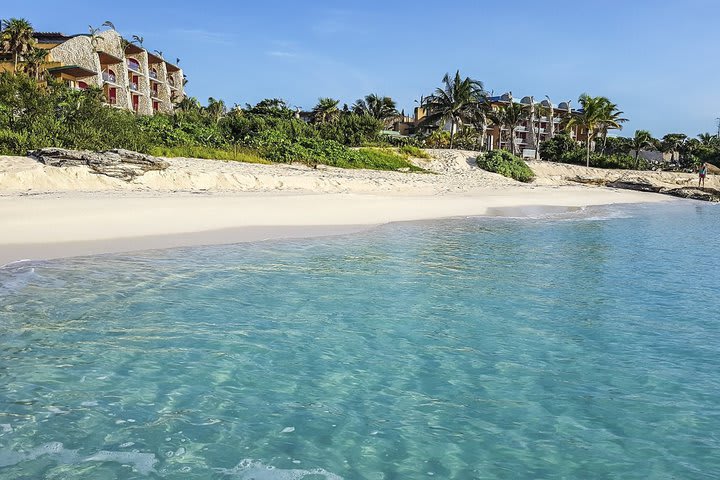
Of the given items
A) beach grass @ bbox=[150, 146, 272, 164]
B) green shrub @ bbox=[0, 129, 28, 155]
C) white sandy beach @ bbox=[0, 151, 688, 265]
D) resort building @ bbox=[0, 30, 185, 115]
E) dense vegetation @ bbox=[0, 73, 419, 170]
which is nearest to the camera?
white sandy beach @ bbox=[0, 151, 688, 265]

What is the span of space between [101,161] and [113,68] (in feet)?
160

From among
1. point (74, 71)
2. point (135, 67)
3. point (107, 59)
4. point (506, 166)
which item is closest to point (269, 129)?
point (506, 166)

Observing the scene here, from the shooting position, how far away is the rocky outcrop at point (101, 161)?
21.0m

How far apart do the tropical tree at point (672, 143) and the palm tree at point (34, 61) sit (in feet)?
261

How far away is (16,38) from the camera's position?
49594mm

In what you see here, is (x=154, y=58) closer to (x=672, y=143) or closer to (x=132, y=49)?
(x=132, y=49)

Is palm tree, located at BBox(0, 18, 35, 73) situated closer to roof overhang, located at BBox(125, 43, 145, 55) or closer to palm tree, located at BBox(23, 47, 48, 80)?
palm tree, located at BBox(23, 47, 48, 80)

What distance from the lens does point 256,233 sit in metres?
16.1

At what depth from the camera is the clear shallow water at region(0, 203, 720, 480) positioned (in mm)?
4219

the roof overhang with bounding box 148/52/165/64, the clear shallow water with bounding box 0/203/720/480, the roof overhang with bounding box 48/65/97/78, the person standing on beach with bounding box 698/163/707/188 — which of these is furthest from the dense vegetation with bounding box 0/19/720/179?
the clear shallow water with bounding box 0/203/720/480

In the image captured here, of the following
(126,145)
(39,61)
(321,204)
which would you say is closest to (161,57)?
(39,61)

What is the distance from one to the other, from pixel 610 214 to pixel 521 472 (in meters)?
25.9

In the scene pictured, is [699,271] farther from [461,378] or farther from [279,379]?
[279,379]

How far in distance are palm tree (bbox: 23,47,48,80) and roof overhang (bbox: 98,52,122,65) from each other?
412 inches
